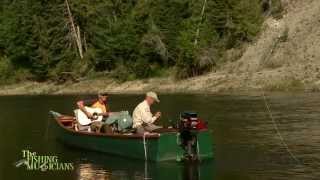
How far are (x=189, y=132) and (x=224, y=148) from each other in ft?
14.6

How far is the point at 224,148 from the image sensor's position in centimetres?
2745

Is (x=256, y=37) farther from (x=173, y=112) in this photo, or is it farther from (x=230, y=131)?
(x=230, y=131)

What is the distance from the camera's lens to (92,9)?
283ft

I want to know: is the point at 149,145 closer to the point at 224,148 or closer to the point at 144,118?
the point at 144,118

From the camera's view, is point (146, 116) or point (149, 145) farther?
point (146, 116)

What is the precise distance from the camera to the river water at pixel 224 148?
22406 millimetres

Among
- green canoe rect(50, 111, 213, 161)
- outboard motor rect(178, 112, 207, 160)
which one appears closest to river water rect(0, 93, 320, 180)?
green canoe rect(50, 111, 213, 161)

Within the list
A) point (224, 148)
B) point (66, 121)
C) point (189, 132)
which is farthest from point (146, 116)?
point (66, 121)

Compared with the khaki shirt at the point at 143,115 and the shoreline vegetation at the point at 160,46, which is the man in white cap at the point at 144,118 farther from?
the shoreline vegetation at the point at 160,46

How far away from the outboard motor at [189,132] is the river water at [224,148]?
50cm

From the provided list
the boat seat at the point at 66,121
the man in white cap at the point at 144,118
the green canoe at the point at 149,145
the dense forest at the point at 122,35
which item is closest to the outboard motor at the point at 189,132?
the green canoe at the point at 149,145

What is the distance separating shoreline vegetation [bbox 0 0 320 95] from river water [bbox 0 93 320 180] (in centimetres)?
1814

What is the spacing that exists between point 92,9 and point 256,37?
71.0 ft

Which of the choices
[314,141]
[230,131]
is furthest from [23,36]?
[314,141]
